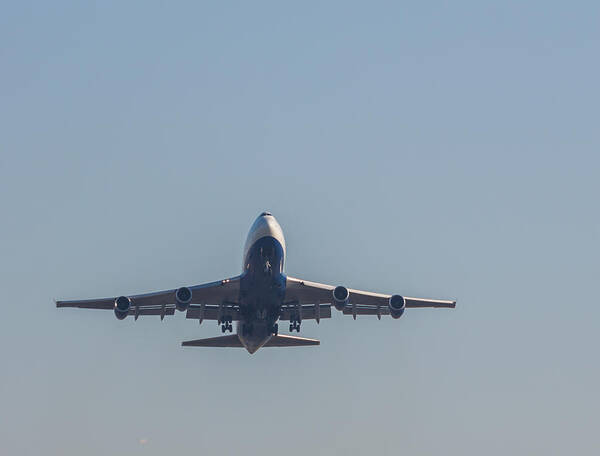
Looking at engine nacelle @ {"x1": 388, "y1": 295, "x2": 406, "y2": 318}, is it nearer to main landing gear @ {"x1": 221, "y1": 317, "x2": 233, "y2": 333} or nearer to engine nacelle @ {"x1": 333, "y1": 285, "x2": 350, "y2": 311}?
engine nacelle @ {"x1": 333, "y1": 285, "x2": 350, "y2": 311}

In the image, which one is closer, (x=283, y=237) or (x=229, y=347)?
(x=283, y=237)

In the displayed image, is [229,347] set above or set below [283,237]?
below

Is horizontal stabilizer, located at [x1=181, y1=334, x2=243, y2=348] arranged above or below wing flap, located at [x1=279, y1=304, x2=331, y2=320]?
below

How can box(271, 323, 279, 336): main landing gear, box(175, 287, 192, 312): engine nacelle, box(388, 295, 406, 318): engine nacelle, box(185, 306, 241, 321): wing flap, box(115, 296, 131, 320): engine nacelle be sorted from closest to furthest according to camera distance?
box(175, 287, 192, 312): engine nacelle, box(115, 296, 131, 320): engine nacelle, box(388, 295, 406, 318): engine nacelle, box(271, 323, 279, 336): main landing gear, box(185, 306, 241, 321): wing flap

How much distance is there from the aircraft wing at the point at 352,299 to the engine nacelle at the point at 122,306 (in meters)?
8.14

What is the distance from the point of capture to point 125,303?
67.2 metres

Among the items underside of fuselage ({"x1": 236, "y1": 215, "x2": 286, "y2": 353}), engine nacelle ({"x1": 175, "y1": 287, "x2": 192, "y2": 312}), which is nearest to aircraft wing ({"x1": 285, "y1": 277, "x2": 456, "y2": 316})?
underside of fuselage ({"x1": 236, "y1": 215, "x2": 286, "y2": 353})

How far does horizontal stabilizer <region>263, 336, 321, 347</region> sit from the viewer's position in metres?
70.9

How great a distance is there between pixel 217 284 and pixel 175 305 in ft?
8.01

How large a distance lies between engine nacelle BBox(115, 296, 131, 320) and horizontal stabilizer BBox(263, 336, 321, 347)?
26.9 feet

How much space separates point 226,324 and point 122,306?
6364 millimetres

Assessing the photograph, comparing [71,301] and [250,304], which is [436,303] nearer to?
[250,304]

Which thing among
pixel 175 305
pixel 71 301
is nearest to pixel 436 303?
pixel 175 305

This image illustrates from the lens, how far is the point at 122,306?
67188 mm
